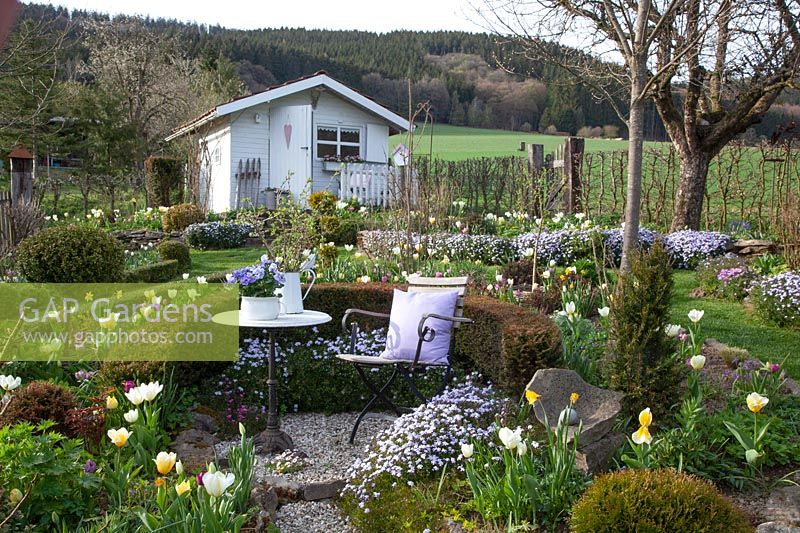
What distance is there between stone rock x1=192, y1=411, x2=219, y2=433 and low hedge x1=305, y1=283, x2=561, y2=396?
148 centimetres

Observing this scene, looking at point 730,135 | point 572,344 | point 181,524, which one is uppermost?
point 730,135

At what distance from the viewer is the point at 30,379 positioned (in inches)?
200

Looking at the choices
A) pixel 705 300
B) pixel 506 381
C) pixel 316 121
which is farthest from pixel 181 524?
pixel 316 121

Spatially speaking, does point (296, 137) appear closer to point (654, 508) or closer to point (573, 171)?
point (573, 171)

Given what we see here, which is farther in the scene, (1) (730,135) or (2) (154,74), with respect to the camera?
(2) (154,74)

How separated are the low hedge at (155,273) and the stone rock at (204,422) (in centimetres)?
451

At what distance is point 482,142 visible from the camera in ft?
125

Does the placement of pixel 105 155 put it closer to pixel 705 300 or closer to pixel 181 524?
pixel 705 300

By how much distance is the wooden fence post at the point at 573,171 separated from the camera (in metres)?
13.3

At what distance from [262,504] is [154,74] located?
86.3 ft

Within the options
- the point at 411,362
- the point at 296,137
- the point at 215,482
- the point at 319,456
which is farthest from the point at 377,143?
the point at 215,482

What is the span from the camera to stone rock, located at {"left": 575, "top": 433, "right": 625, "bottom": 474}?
360cm

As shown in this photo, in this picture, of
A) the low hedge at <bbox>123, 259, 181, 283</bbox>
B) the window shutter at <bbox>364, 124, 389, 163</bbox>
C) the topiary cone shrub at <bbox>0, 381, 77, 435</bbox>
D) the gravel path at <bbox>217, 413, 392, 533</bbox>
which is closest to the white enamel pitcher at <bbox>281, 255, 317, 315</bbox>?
the gravel path at <bbox>217, 413, 392, 533</bbox>

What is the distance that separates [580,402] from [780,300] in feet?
13.9
